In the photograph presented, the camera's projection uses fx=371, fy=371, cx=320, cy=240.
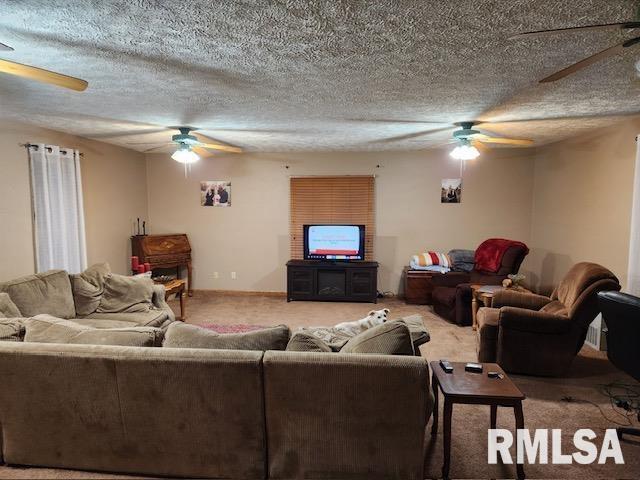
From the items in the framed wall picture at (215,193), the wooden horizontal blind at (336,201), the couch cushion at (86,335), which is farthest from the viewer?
the framed wall picture at (215,193)

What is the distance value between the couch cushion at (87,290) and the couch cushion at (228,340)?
2049 millimetres

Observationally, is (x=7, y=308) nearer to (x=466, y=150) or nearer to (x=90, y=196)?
(x=90, y=196)

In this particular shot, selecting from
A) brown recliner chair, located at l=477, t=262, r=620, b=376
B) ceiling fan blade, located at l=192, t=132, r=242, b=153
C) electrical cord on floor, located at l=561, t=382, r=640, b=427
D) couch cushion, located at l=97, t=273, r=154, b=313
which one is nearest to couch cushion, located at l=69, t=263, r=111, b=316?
couch cushion, located at l=97, t=273, r=154, b=313

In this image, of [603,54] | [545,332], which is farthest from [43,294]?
[545,332]

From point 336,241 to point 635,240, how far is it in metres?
3.61

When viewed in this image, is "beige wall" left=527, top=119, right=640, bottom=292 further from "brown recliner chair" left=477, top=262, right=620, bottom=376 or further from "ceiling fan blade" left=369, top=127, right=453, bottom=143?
"ceiling fan blade" left=369, top=127, right=453, bottom=143

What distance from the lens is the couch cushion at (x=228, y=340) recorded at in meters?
2.04

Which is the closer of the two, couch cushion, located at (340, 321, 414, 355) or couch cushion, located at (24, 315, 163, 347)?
couch cushion, located at (340, 321, 414, 355)

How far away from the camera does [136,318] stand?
3.55m

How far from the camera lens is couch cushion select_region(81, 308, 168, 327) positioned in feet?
11.4

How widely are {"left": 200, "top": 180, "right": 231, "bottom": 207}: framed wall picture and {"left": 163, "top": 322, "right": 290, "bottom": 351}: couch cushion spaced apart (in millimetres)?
4358

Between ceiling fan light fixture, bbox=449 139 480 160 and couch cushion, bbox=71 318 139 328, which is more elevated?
ceiling fan light fixture, bbox=449 139 480 160

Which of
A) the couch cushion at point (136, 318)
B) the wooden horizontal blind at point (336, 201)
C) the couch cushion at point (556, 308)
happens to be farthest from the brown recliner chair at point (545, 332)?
the couch cushion at point (136, 318)

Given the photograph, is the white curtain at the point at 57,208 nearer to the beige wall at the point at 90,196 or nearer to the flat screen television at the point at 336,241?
the beige wall at the point at 90,196
